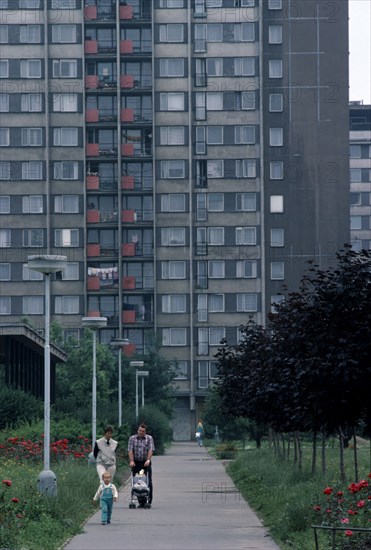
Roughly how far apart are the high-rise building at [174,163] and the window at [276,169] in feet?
0.32

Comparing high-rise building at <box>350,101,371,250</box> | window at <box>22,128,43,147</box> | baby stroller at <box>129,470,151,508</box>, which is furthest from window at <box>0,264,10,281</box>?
baby stroller at <box>129,470,151,508</box>

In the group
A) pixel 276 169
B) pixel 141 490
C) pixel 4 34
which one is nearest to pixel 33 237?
pixel 4 34

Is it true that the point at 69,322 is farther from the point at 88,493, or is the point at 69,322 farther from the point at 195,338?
the point at 88,493

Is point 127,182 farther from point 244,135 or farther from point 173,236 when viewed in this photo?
point 244,135

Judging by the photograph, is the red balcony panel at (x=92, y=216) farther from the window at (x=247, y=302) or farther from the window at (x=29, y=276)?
the window at (x=247, y=302)

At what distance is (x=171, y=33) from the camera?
115 m

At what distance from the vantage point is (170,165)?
113938mm

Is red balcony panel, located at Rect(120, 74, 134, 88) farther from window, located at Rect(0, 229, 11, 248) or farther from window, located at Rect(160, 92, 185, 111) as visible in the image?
window, located at Rect(0, 229, 11, 248)

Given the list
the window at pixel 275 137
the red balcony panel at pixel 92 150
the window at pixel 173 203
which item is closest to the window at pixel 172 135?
the window at pixel 173 203

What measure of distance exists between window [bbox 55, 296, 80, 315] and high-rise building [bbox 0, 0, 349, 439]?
0.34ft

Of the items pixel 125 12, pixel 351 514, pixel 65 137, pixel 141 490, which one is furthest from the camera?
pixel 125 12

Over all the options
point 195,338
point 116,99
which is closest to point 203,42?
point 116,99

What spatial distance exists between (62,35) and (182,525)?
92802 millimetres

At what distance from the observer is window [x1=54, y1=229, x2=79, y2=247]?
113375 mm
